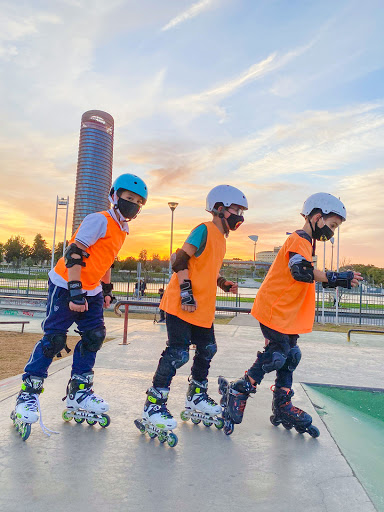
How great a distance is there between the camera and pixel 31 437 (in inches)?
91.3

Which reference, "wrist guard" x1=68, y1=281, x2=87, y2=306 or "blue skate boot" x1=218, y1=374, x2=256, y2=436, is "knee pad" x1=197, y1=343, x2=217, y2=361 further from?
"wrist guard" x1=68, y1=281, x2=87, y2=306

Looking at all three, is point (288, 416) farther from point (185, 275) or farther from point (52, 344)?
point (52, 344)

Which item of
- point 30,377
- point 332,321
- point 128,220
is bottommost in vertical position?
point 332,321

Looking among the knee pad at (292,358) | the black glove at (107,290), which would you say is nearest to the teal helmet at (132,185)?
the black glove at (107,290)

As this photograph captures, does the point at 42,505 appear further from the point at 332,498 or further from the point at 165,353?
the point at 332,498

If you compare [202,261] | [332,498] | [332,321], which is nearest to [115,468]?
[332,498]

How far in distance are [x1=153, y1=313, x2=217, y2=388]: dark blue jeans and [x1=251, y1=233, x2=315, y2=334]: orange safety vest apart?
1.54 feet

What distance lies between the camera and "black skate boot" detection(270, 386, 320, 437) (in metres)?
2.56

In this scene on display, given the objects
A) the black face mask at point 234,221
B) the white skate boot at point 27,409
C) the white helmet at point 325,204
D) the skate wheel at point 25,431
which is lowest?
the skate wheel at point 25,431

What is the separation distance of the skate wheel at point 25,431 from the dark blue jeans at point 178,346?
85 cm

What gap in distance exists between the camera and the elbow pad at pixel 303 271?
2492 mm

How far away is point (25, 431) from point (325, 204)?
266cm

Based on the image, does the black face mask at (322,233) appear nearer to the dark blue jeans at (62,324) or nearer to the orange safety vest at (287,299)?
the orange safety vest at (287,299)

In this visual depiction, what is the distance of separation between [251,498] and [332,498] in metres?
0.41
